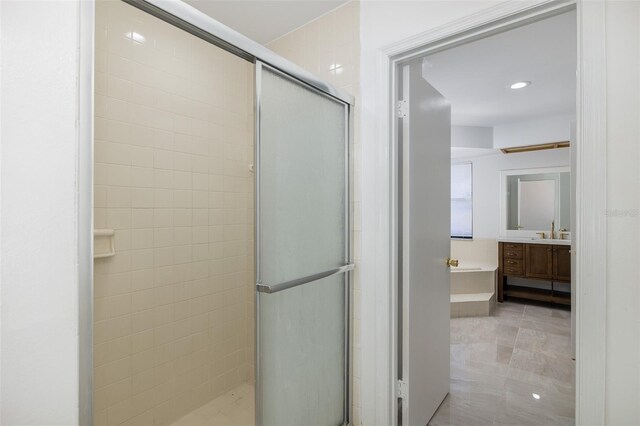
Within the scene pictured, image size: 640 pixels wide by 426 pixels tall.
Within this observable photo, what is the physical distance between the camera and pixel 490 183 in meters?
5.21

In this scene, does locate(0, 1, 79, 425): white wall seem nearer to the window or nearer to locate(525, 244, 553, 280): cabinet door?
locate(525, 244, 553, 280): cabinet door

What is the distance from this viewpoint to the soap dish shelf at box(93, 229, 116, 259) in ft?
5.41

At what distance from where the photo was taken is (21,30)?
1.97 feet

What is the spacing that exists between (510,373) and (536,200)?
3123mm

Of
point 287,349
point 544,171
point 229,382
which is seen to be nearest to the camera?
point 287,349

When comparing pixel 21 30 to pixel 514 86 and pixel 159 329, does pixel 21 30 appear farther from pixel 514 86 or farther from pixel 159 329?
pixel 514 86

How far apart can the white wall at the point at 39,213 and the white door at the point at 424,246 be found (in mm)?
1430

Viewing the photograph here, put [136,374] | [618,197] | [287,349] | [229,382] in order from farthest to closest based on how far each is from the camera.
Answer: [229,382] < [136,374] < [287,349] < [618,197]

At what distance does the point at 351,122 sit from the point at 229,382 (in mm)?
1962

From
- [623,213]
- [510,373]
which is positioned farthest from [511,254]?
[623,213]

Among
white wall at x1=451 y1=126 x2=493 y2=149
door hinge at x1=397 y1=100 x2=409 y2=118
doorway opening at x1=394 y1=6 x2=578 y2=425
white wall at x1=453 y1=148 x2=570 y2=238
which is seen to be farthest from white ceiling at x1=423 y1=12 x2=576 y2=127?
white wall at x1=453 y1=148 x2=570 y2=238

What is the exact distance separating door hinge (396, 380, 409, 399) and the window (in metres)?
4.13

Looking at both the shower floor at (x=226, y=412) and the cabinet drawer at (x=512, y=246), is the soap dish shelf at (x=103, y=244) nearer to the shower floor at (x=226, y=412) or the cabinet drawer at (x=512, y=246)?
the shower floor at (x=226, y=412)

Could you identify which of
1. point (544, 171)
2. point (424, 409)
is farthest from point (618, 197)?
point (544, 171)
